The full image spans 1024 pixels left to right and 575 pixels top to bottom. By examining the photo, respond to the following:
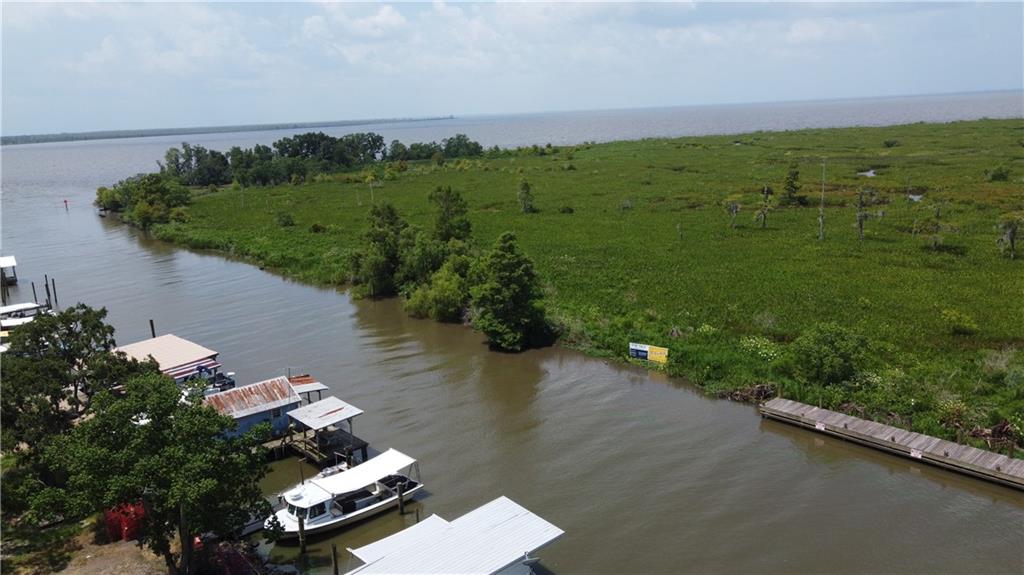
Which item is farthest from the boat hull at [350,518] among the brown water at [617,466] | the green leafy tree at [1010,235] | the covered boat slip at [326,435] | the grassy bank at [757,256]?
the green leafy tree at [1010,235]

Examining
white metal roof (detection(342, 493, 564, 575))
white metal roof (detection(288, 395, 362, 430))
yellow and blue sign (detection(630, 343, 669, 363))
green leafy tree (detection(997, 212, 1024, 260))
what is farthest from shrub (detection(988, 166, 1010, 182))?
white metal roof (detection(342, 493, 564, 575))

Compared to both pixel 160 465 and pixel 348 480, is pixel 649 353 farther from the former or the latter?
pixel 160 465

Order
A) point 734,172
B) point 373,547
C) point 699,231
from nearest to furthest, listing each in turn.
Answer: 1. point 373,547
2. point 699,231
3. point 734,172

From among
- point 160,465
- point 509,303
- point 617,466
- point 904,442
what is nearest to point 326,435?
point 160,465

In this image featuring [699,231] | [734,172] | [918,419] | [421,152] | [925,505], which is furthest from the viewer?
[421,152]

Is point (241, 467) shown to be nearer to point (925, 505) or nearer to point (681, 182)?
point (925, 505)

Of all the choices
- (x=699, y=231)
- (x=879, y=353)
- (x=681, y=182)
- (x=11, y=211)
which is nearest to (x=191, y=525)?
(x=879, y=353)

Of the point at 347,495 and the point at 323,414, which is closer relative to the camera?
the point at 347,495
